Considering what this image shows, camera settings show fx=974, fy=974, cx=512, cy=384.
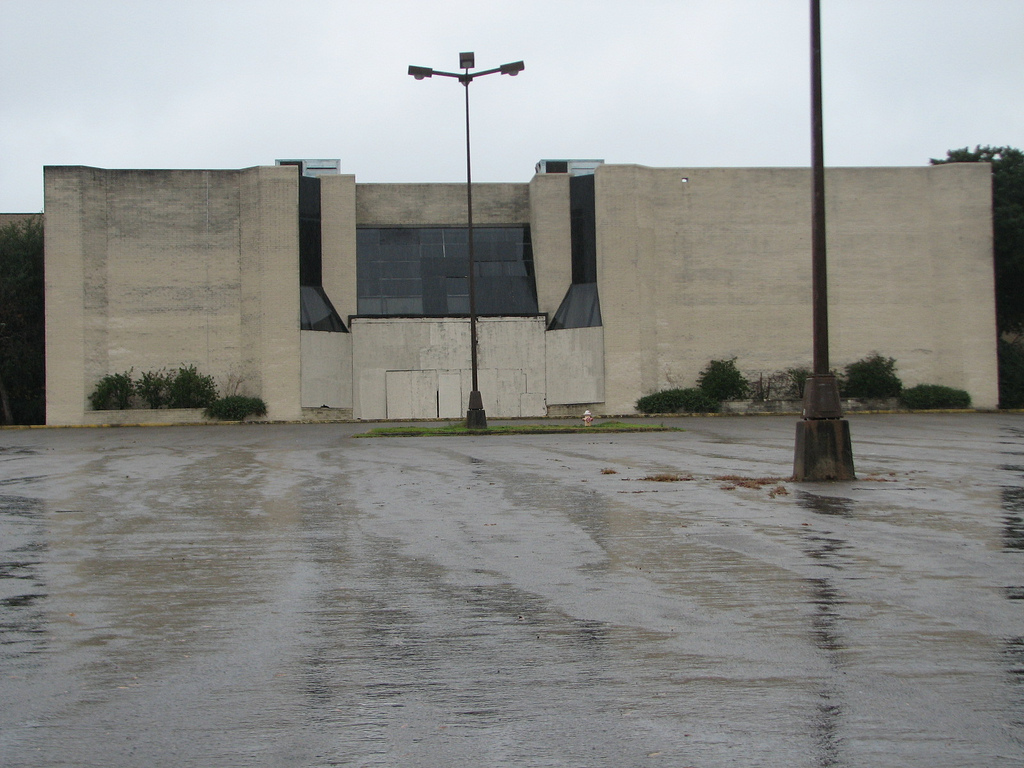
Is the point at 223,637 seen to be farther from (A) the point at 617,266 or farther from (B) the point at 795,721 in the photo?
(A) the point at 617,266

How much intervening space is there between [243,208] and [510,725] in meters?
39.6

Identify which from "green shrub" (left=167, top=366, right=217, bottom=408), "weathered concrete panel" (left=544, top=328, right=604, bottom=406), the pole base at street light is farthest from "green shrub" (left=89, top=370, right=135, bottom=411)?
the pole base at street light

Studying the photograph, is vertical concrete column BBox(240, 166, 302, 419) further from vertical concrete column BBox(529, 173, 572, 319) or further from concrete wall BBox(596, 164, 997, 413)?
concrete wall BBox(596, 164, 997, 413)

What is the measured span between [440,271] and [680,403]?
12.3m

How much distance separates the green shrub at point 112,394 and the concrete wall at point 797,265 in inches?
796

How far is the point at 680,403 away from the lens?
40000mm

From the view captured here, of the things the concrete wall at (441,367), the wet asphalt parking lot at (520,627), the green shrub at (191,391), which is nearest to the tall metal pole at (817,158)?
the wet asphalt parking lot at (520,627)

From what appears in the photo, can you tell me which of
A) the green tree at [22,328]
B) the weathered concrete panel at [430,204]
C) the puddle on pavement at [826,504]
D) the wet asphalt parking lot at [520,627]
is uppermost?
the weathered concrete panel at [430,204]

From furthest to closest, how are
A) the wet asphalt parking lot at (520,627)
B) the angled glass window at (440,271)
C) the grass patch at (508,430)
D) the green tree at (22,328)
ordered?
the angled glass window at (440,271) < the green tree at (22,328) < the grass patch at (508,430) < the wet asphalt parking lot at (520,627)

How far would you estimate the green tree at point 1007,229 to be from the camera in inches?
1726

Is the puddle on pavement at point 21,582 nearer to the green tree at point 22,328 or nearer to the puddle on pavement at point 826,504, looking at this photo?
the puddle on pavement at point 826,504

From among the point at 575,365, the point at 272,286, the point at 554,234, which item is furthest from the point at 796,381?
the point at 272,286

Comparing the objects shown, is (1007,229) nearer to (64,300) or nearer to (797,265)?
(797,265)

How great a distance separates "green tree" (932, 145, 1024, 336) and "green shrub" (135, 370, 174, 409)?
3682 centimetres
